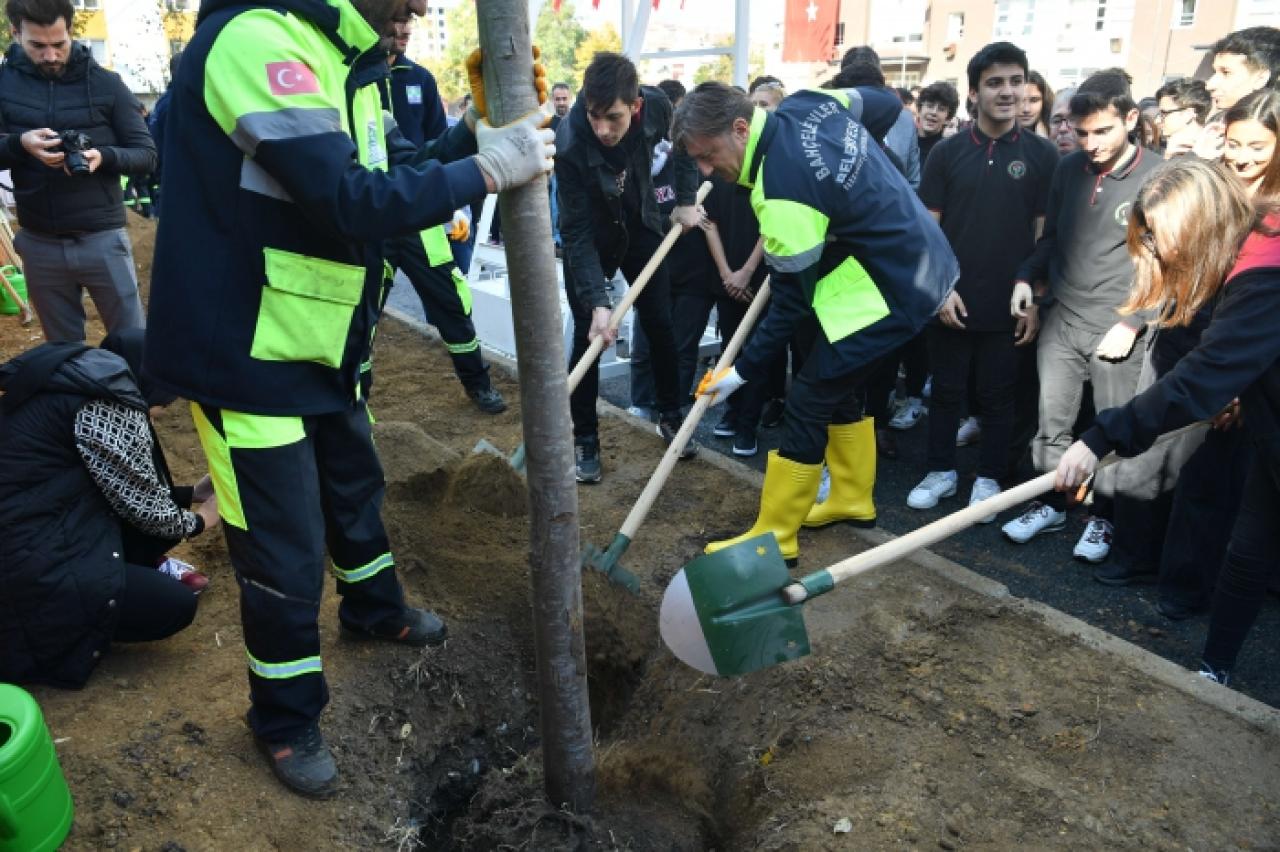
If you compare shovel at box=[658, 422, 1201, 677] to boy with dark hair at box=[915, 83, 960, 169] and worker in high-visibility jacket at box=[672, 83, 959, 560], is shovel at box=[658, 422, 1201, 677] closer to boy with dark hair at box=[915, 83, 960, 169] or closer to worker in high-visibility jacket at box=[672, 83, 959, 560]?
worker in high-visibility jacket at box=[672, 83, 959, 560]

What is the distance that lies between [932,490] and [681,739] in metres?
2.19

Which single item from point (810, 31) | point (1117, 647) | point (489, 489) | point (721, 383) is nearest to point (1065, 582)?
point (1117, 647)

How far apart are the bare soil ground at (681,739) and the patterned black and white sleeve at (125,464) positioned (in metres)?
0.51

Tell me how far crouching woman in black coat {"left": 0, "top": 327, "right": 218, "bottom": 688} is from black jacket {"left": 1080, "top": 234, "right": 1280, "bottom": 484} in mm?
2939

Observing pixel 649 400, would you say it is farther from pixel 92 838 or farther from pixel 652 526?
pixel 92 838

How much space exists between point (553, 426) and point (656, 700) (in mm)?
1506

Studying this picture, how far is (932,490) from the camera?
15.1 feet

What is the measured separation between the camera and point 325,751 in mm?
2582

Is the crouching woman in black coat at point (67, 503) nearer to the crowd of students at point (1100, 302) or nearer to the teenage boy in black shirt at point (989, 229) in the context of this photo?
the crowd of students at point (1100, 302)

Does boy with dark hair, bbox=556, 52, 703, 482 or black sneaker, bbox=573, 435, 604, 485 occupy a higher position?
boy with dark hair, bbox=556, 52, 703, 482

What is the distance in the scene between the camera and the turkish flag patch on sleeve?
1997mm

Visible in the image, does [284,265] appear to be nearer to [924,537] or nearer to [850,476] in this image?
[924,537]

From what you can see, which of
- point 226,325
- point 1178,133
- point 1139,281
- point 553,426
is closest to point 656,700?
point 553,426

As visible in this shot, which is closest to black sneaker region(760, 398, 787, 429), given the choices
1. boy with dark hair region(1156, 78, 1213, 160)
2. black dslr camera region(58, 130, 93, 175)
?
boy with dark hair region(1156, 78, 1213, 160)
